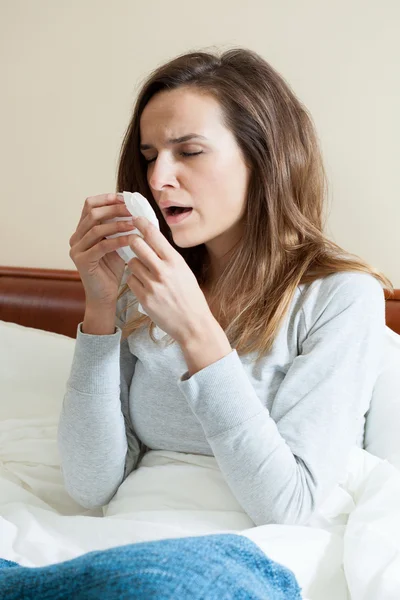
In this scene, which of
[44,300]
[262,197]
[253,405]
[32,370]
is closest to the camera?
[253,405]

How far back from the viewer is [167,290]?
3.07ft

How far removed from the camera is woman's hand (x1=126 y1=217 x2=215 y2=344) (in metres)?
0.93

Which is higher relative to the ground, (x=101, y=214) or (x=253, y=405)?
(x=101, y=214)

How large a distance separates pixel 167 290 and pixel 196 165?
270mm

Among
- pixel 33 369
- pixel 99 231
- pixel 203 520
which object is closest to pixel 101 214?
pixel 99 231

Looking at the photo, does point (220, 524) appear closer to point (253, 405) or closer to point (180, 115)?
point (253, 405)

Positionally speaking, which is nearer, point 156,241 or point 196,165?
point 156,241

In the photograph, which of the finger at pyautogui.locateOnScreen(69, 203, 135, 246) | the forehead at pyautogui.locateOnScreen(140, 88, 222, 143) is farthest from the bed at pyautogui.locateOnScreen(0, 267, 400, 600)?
the forehead at pyautogui.locateOnScreen(140, 88, 222, 143)

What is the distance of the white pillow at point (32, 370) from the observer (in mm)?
1568

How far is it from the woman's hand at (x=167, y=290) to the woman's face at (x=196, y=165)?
0.17m

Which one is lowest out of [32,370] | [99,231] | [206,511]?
[32,370]

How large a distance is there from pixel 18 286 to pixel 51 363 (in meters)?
0.36

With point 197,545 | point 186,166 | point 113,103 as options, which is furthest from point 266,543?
point 113,103

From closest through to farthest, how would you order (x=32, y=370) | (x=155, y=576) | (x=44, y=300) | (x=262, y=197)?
(x=155, y=576), (x=262, y=197), (x=32, y=370), (x=44, y=300)
